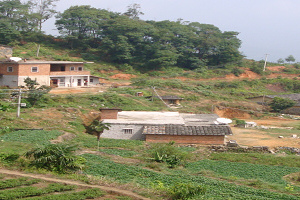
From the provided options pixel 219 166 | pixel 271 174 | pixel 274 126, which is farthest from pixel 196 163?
pixel 274 126

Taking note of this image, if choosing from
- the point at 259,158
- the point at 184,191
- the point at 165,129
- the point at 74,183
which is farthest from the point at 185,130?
the point at 184,191

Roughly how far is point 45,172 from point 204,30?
215 feet

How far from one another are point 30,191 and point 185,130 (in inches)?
683

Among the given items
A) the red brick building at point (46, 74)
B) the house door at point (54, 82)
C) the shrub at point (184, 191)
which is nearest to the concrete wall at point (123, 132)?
the red brick building at point (46, 74)

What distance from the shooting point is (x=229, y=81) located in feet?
200

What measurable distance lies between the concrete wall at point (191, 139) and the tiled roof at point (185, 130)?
0.88 ft

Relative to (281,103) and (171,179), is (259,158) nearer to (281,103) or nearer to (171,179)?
(171,179)

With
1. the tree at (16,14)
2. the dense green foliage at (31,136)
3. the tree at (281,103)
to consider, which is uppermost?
the tree at (16,14)

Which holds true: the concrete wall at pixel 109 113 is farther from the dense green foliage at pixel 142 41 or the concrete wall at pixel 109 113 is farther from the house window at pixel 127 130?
the dense green foliage at pixel 142 41

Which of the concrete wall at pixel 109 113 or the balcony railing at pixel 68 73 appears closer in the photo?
the concrete wall at pixel 109 113

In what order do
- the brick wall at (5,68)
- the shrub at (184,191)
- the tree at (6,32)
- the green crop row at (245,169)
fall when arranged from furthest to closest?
the tree at (6,32) → the brick wall at (5,68) → the green crop row at (245,169) → the shrub at (184,191)

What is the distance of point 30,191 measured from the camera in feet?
43.2

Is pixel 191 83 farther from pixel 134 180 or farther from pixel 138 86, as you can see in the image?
pixel 134 180

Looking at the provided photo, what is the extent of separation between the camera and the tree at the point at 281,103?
49406 millimetres
